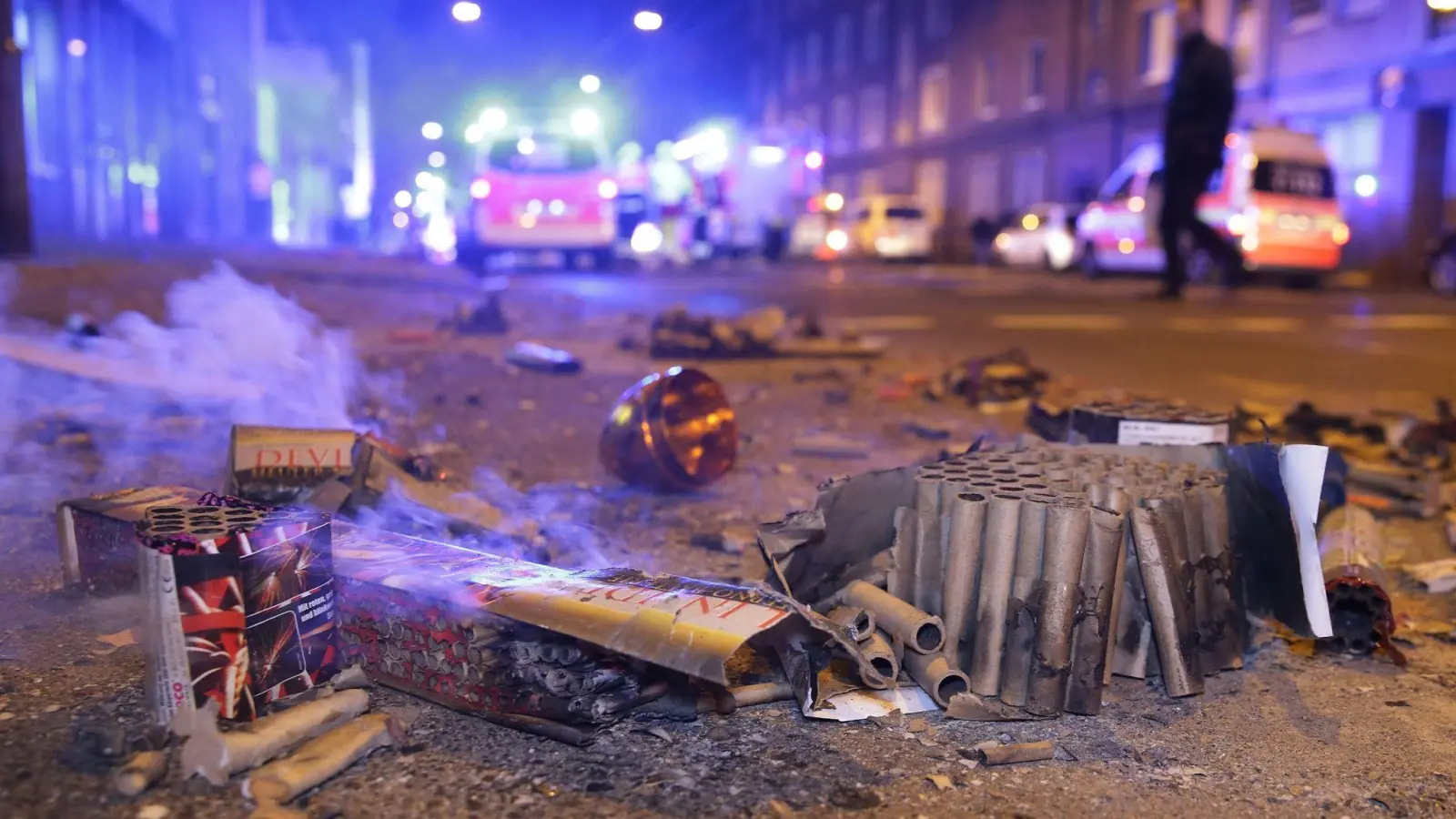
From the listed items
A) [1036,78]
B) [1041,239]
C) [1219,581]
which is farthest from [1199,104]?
[1036,78]

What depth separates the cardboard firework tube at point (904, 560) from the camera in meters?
2.47

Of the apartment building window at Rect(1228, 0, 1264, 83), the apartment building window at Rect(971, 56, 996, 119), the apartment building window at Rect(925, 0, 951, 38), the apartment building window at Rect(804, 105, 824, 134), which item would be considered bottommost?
the apartment building window at Rect(1228, 0, 1264, 83)

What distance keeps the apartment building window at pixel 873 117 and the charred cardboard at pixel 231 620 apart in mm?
43361

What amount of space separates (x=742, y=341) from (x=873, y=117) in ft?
128

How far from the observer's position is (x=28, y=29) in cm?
2245

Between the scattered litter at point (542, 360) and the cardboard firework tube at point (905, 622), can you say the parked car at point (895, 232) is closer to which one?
the scattered litter at point (542, 360)

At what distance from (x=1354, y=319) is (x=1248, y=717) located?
10.3 m

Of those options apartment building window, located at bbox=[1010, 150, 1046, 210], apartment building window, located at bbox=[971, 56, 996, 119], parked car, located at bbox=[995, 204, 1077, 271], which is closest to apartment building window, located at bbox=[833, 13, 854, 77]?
apartment building window, located at bbox=[971, 56, 996, 119]

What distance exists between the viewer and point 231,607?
6.32ft

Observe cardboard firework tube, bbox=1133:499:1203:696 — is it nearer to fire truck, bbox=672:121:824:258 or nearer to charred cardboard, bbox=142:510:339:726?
charred cardboard, bbox=142:510:339:726

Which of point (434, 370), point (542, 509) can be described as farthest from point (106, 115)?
point (542, 509)

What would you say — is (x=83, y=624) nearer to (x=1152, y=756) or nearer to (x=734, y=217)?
(x=1152, y=756)

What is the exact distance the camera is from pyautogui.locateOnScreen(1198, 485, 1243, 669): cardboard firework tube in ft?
8.24

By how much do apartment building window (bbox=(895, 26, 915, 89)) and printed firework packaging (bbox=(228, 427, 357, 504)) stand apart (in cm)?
4059
